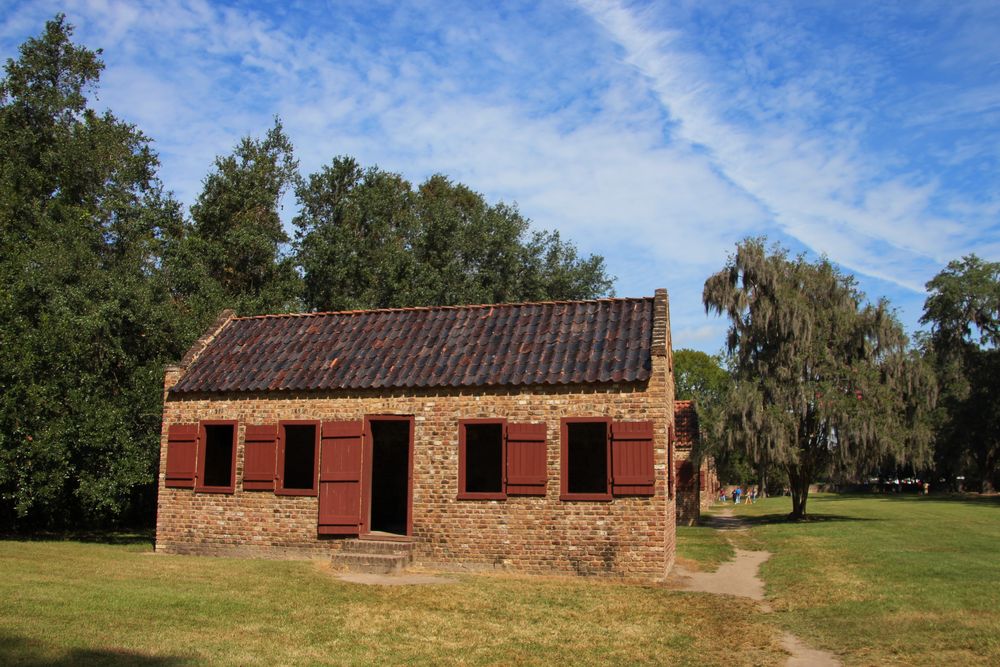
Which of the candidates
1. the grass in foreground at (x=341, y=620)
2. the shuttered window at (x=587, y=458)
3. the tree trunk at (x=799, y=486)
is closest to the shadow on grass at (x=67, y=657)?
the grass in foreground at (x=341, y=620)

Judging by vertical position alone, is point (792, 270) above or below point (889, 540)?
above

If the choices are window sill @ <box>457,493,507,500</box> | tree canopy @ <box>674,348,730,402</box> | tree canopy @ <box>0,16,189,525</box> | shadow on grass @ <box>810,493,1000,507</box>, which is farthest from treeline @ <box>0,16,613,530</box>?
tree canopy @ <box>674,348,730,402</box>

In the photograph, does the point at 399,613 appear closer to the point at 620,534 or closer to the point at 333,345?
the point at 620,534

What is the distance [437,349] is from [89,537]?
12.0 meters

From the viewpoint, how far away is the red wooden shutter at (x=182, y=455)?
1772 centimetres

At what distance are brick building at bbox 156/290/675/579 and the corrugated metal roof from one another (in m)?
0.04

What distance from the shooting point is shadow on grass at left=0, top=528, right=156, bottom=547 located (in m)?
20.4

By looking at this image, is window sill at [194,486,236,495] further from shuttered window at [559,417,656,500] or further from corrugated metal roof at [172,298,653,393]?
shuttered window at [559,417,656,500]

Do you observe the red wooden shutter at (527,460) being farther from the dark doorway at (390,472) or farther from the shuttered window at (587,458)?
the dark doorway at (390,472)

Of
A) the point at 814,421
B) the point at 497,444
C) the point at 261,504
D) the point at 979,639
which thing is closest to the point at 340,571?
the point at 261,504

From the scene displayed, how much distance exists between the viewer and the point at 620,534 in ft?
48.3

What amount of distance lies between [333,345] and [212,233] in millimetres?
18986

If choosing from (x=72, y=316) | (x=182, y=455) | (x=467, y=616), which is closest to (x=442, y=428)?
(x=467, y=616)

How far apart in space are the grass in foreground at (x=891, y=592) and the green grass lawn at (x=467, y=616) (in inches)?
1.7
